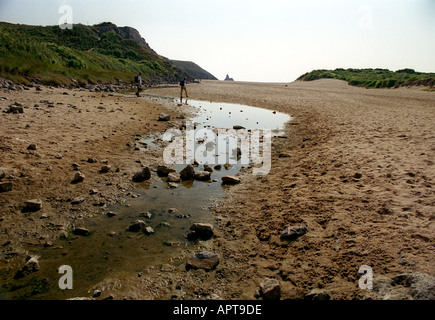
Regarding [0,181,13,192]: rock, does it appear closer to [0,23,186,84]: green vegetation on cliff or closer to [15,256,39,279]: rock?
[15,256,39,279]: rock

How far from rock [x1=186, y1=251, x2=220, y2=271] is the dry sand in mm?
113

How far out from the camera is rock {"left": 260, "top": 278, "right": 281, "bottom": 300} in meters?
3.60

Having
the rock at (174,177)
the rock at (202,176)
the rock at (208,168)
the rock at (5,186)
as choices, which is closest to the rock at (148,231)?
the rock at (174,177)

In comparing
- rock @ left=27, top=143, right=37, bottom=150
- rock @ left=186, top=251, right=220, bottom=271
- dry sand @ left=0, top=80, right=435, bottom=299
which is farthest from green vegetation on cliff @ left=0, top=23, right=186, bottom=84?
rock @ left=186, top=251, right=220, bottom=271

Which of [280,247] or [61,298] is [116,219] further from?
[280,247]

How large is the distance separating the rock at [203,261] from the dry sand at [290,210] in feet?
0.37

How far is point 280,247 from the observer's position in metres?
4.73

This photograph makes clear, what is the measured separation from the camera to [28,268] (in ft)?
12.7

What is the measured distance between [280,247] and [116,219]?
3372mm

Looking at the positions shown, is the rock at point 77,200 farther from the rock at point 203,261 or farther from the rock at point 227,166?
the rock at point 227,166

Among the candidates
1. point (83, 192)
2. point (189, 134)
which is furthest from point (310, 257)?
point (189, 134)

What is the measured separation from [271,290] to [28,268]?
3.58 metres

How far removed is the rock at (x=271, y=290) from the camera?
3596mm

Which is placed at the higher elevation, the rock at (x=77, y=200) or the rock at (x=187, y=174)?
the rock at (x=187, y=174)
